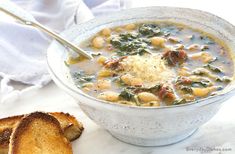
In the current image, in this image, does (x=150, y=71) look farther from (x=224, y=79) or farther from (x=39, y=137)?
(x=39, y=137)

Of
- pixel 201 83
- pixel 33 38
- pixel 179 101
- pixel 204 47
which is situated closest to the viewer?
pixel 179 101

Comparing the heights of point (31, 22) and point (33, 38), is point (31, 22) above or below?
above

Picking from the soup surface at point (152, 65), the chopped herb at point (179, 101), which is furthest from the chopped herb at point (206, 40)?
the chopped herb at point (179, 101)

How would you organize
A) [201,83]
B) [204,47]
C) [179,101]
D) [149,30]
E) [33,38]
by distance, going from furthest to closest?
[33,38], [149,30], [204,47], [201,83], [179,101]

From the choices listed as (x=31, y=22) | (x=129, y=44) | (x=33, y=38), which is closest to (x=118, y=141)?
(x=129, y=44)

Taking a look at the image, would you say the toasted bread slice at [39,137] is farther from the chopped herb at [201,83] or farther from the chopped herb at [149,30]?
the chopped herb at [149,30]

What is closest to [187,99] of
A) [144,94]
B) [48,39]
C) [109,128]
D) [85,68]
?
[144,94]
